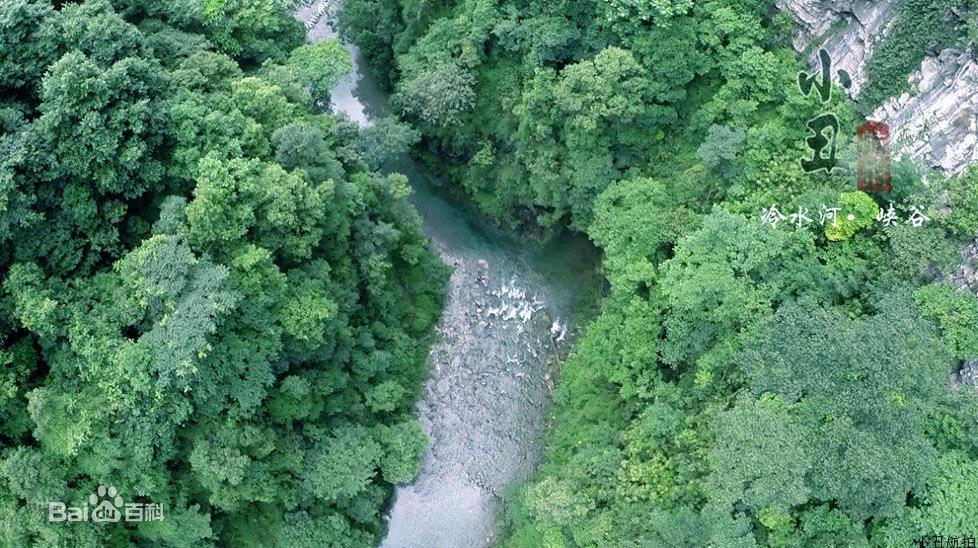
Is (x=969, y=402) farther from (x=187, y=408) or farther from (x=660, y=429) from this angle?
(x=187, y=408)

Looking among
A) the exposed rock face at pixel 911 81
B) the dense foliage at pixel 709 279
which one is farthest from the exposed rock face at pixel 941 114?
the dense foliage at pixel 709 279

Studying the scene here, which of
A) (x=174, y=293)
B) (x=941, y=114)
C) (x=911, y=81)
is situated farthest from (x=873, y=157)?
(x=174, y=293)

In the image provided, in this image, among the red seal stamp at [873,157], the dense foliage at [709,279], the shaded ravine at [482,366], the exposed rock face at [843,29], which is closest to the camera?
the dense foliage at [709,279]

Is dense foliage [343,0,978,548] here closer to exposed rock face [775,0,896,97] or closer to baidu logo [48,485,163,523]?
exposed rock face [775,0,896,97]

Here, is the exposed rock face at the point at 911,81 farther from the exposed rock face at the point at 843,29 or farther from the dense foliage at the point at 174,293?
the dense foliage at the point at 174,293

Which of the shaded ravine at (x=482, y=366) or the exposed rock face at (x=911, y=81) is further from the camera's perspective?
the shaded ravine at (x=482, y=366)

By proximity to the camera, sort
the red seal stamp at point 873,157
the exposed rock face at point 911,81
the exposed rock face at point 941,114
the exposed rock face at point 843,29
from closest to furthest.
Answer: the exposed rock face at point 941,114, the exposed rock face at point 911,81, the red seal stamp at point 873,157, the exposed rock face at point 843,29

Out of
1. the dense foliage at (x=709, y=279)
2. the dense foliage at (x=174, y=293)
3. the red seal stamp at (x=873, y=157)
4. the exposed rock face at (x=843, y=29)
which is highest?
the exposed rock face at (x=843, y=29)
